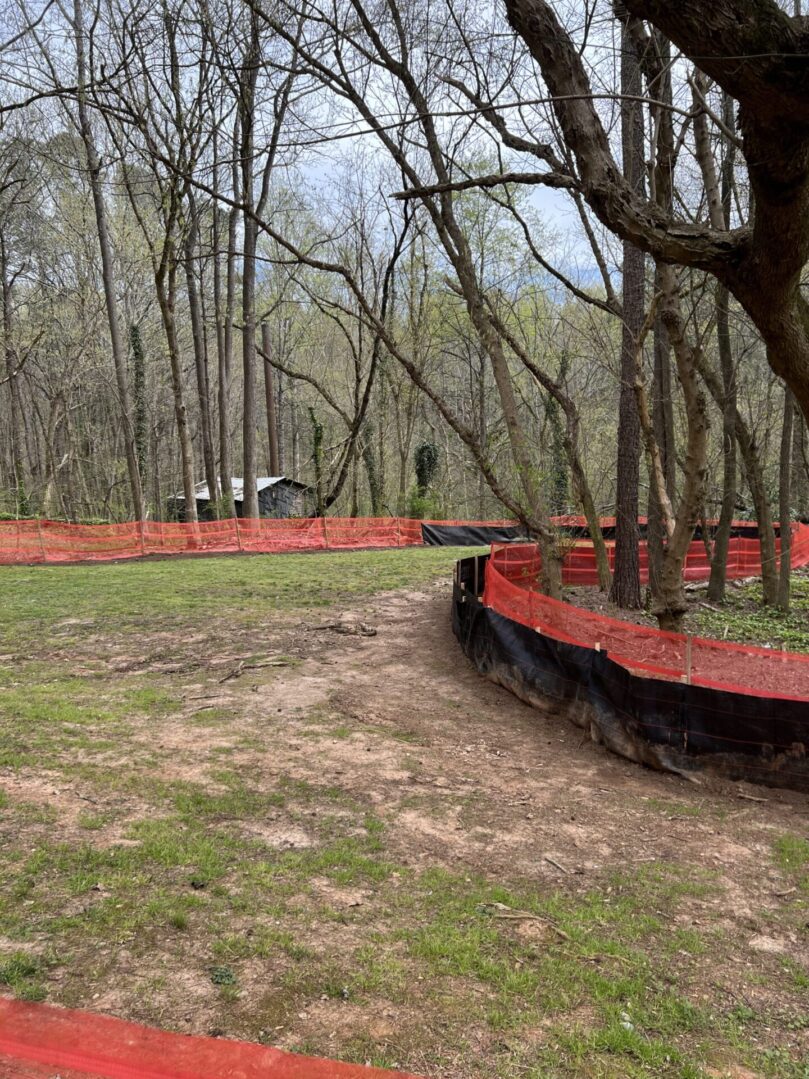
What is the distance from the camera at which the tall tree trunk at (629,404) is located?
29.6 ft

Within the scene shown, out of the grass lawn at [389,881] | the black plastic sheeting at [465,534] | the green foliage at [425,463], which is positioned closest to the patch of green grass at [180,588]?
the grass lawn at [389,881]

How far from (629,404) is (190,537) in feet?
45.8

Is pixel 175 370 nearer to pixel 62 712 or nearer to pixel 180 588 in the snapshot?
pixel 180 588

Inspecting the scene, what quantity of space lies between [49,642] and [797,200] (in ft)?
31.0

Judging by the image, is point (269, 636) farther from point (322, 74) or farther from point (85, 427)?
point (85, 427)

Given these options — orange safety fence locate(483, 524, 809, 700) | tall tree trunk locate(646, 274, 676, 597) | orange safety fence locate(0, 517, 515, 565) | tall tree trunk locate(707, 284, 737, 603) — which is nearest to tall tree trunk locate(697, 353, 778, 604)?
tall tree trunk locate(707, 284, 737, 603)

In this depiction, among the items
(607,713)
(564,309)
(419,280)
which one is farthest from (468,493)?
(607,713)

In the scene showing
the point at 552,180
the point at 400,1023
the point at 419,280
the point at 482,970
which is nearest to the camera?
the point at 400,1023

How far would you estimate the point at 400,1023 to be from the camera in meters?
2.91

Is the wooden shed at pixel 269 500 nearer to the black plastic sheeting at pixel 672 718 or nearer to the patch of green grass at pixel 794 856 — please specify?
the black plastic sheeting at pixel 672 718

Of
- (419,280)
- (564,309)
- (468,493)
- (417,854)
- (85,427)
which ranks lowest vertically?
(417,854)

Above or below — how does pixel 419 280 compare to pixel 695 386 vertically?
above

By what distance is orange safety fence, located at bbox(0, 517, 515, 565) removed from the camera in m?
18.8

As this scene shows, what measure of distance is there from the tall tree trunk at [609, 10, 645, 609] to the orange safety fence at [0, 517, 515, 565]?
1213 cm
